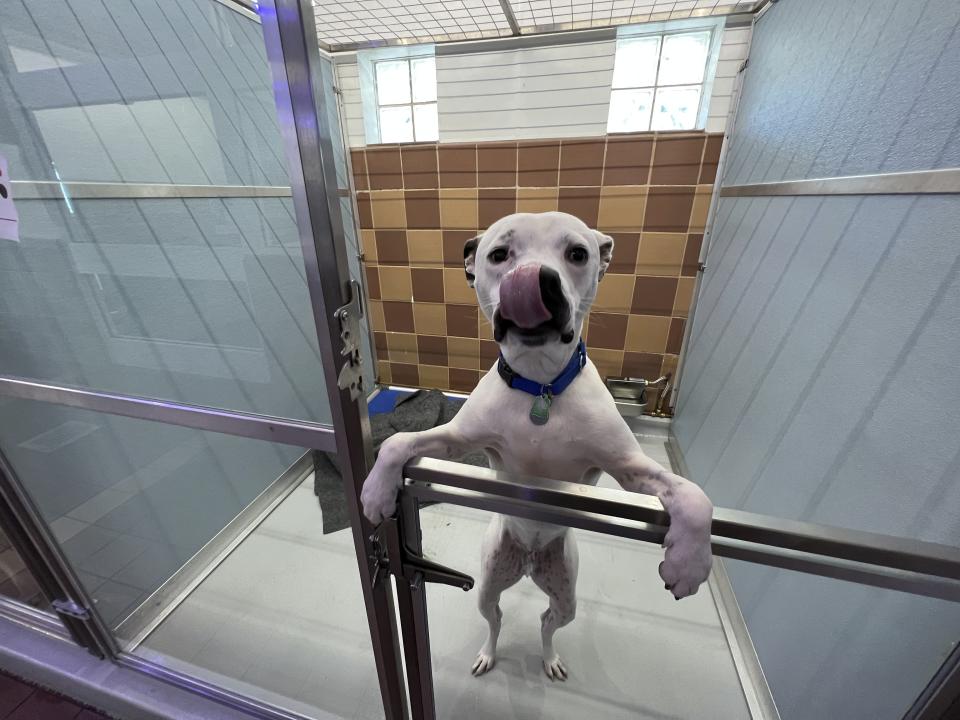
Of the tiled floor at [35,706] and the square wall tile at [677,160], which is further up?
the square wall tile at [677,160]

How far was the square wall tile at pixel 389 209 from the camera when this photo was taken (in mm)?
2164

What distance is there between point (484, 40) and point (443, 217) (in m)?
0.80

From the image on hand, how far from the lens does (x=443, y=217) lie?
2.14 metres

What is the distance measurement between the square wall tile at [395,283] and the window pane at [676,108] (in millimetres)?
1479

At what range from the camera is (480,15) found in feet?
5.07

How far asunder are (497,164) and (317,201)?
1.66 metres

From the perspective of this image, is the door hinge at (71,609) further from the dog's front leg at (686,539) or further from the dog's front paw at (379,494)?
the dog's front leg at (686,539)

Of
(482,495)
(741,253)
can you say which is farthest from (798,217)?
(482,495)

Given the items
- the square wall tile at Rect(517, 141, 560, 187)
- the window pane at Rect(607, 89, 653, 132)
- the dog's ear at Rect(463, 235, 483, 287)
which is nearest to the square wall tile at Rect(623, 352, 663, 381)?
the square wall tile at Rect(517, 141, 560, 187)

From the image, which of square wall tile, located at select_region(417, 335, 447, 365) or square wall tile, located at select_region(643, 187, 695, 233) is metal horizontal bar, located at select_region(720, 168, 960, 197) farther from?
square wall tile, located at select_region(417, 335, 447, 365)

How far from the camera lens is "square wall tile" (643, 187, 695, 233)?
1.84m

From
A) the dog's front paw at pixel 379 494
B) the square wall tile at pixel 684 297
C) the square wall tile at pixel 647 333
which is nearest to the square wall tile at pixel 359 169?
the square wall tile at pixel 647 333

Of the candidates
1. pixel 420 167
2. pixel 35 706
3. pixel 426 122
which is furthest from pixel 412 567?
pixel 426 122

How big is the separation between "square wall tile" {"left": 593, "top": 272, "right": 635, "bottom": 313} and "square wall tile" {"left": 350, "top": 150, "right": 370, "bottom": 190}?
56.2 inches
